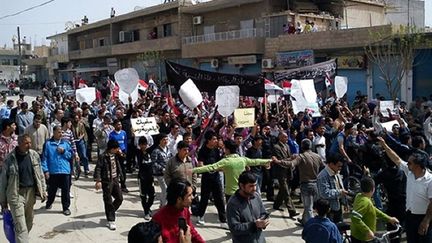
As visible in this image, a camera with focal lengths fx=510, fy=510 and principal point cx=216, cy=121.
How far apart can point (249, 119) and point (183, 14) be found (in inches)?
1123

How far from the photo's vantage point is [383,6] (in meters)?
35.1

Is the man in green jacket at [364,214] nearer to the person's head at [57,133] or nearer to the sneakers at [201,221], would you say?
the sneakers at [201,221]

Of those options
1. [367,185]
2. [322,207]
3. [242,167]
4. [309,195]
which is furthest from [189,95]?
[322,207]

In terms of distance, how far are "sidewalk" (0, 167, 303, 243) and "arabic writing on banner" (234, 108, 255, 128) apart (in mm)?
1678

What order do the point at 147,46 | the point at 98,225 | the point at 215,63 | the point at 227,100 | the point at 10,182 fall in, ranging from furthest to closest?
the point at 147,46 → the point at 215,63 → the point at 227,100 → the point at 98,225 → the point at 10,182

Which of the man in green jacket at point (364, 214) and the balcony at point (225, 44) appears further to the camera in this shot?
the balcony at point (225, 44)

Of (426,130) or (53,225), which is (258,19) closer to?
(426,130)

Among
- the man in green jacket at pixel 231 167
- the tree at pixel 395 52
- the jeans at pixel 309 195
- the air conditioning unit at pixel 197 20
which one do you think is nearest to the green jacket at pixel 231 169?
the man in green jacket at pixel 231 167

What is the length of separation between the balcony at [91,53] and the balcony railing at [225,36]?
13.9 m

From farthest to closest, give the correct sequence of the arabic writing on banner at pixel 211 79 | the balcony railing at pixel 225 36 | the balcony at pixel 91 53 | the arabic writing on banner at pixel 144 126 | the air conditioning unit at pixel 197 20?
the balcony at pixel 91 53 → the air conditioning unit at pixel 197 20 → the balcony railing at pixel 225 36 → the arabic writing on banner at pixel 211 79 → the arabic writing on banner at pixel 144 126

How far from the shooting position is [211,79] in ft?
41.4

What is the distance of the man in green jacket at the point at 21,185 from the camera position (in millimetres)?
6632

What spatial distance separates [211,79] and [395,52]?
12476 mm

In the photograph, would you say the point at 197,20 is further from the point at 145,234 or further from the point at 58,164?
the point at 145,234
